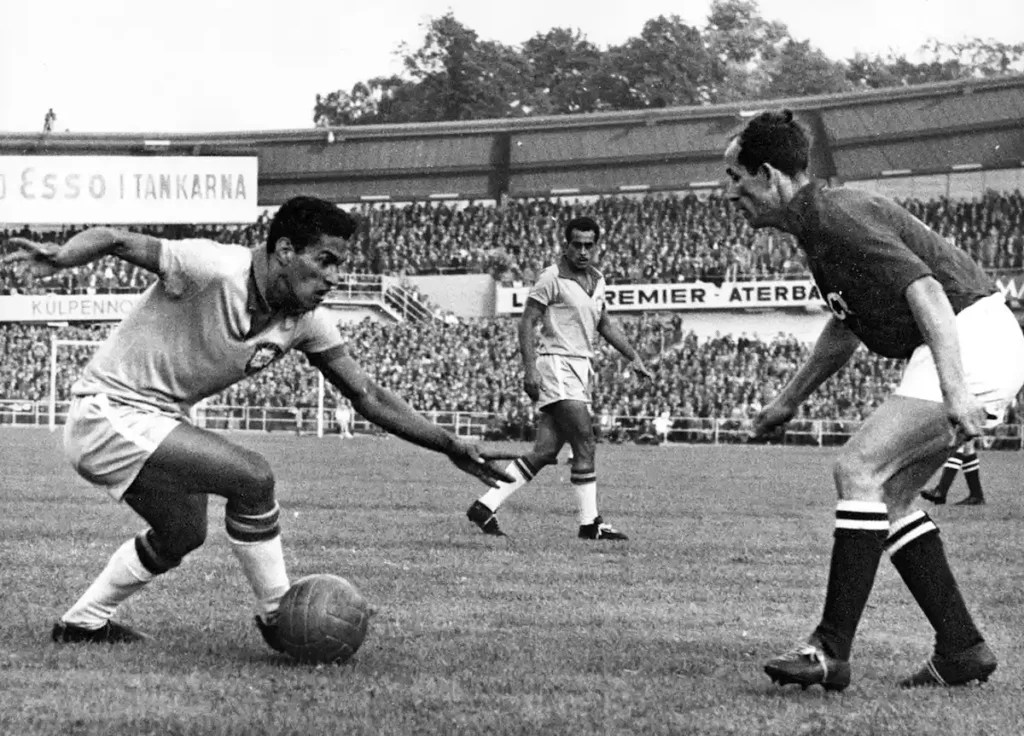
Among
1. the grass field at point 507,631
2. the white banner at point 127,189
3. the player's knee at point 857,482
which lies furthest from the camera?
the white banner at point 127,189

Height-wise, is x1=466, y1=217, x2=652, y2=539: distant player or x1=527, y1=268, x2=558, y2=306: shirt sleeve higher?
x1=527, y1=268, x2=558, y2=306: shirt sleeve

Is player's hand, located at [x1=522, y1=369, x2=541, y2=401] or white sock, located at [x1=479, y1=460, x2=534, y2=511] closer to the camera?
player's hand, located at [x1=522, y1=369, x2=541, y2=401]

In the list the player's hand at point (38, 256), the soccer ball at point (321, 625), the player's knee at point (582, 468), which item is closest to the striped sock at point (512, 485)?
the player's knee at point (582, 468)

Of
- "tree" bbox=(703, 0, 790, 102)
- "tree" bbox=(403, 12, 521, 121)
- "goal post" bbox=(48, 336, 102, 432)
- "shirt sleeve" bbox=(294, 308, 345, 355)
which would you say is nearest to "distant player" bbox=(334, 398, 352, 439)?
"goal post" bbox=(48, 336, 102, 432)

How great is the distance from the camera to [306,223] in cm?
650

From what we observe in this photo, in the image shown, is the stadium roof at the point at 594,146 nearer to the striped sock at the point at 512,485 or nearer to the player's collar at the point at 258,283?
the striped sock at the point at 512,485

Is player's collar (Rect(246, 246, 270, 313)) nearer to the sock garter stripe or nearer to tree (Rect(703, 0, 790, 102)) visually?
the sock garter stripe

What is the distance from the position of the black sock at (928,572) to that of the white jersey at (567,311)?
7.07 metres

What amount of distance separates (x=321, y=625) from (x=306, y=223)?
1542 millimetres

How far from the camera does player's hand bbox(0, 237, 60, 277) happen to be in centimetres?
601

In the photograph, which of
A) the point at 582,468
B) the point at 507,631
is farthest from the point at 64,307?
the point at 507,631

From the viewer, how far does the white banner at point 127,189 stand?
5828 centimetres

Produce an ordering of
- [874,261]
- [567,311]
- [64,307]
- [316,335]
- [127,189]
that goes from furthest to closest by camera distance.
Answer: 1. [127,189]
2. [64,307]
3. [567,311]
4. [316,335]
5. [874,261]

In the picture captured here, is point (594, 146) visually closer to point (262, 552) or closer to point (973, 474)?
point (973, 474)
